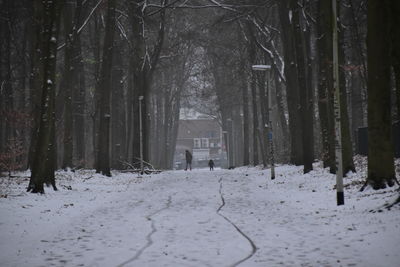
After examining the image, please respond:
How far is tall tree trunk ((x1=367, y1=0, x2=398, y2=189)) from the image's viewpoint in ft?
37.6

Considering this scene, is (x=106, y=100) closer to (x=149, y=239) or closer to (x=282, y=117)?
(x=282, y=117)

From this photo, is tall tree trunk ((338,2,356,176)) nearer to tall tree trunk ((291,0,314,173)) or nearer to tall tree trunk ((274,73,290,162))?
tall tree trunk ((291,0,314,173))

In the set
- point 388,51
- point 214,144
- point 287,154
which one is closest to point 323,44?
point 388,51

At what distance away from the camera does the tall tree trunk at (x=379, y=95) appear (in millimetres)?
11469

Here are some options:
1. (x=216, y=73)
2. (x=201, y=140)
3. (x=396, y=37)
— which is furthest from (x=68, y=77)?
(x=201, y=140)

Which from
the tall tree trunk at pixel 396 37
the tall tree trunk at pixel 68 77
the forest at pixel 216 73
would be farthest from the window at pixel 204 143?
the tall tree trunk at pixel 396 37

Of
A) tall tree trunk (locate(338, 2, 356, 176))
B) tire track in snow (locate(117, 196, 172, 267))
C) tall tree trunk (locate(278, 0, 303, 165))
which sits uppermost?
tall tree trunk (locate(278, 0, 303, 165))

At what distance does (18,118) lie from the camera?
2105 centimetres

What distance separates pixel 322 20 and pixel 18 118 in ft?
43.8

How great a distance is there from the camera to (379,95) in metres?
11.5

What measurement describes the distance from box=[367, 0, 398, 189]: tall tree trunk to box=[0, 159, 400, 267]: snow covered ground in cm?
71

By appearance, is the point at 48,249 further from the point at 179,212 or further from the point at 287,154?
the point at 287,154

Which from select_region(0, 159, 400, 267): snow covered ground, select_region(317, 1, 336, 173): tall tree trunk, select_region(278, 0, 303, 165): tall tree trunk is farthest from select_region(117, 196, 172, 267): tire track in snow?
select_region(278, 0, 303, 165): tall tree trunk

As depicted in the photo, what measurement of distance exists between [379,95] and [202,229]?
5.48 meters
